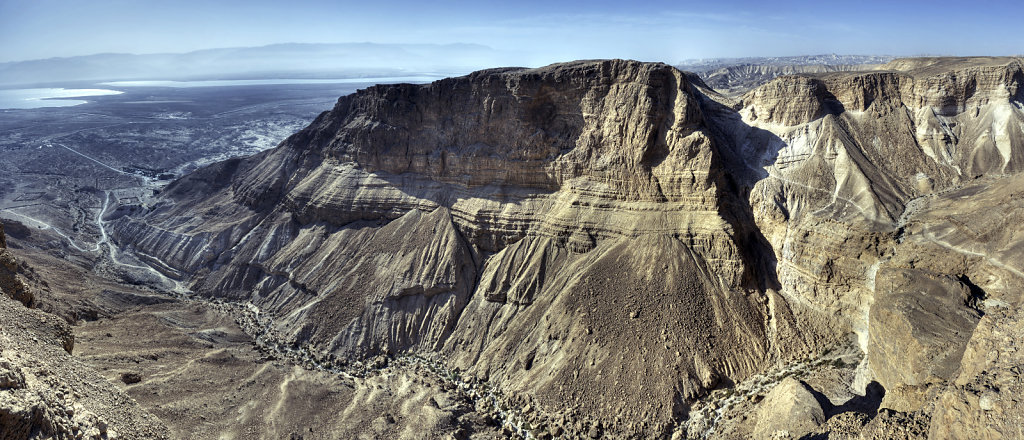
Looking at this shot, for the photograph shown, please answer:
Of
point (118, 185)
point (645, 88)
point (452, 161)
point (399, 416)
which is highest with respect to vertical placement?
point (645, 88)

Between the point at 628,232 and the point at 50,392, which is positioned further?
the point at 628,232

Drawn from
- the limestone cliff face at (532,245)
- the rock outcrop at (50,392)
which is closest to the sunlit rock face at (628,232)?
the limestone cliff face at (532,245)

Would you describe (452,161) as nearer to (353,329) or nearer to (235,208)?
(353,329)

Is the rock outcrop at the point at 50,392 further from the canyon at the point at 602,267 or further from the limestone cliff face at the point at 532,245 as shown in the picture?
the limestone cliff face at the point at 532,245

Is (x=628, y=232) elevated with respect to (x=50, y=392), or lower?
lower

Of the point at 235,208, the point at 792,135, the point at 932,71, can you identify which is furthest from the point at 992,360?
the point at 235,208

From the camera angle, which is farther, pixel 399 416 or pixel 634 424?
pixel 399 416

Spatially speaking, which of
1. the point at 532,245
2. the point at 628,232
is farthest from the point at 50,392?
the point at 628,232

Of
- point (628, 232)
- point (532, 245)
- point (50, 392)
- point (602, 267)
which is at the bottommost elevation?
point (602, 267)

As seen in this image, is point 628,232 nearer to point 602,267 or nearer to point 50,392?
point 602,267
